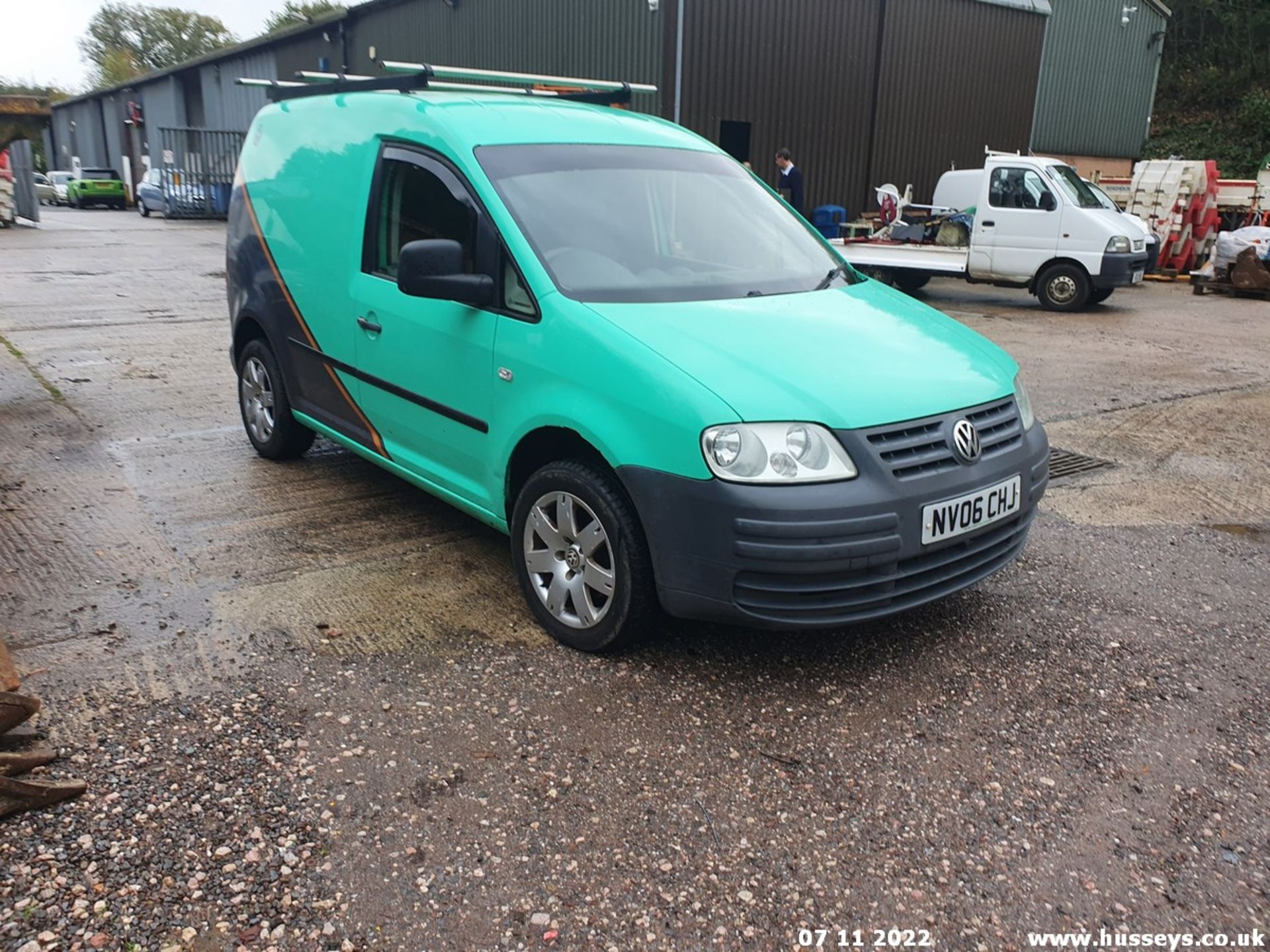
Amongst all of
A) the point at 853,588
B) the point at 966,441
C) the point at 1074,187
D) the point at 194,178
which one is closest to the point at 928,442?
the point at 966,441

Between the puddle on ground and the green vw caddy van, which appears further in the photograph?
the puddle on ground

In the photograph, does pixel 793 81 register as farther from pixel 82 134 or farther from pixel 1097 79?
pixel 82 134

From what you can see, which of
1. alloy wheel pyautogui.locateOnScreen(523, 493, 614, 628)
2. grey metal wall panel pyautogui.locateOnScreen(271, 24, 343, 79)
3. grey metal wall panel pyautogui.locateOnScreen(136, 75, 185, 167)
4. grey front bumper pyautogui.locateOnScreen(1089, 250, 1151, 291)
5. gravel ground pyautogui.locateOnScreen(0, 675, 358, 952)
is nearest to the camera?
gravel ground pyautogui.locateOnScreen(0, 675, 358, 952)

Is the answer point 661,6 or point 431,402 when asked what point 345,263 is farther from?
point 661,6

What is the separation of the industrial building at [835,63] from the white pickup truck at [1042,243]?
5419mm

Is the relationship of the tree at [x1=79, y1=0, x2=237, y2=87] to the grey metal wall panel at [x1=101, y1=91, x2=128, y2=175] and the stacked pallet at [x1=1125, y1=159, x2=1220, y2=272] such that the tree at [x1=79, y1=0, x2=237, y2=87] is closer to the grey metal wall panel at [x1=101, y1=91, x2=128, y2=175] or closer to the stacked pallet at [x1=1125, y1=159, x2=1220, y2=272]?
the grey metal wall panel at [x1=101, y1=91, x2=128, y2=175]

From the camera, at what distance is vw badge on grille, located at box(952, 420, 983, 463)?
3303mm

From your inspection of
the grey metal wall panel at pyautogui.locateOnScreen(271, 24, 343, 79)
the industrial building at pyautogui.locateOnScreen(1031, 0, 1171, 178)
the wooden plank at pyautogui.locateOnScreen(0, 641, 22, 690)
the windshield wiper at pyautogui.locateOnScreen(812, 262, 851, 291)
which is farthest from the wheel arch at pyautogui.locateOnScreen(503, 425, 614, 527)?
the grey metal wall panel at pyautogui.locateOnScreen(271, 24, 343, 79)

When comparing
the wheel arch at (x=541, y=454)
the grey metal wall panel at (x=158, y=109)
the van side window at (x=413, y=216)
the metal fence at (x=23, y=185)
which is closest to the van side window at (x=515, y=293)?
the van side window at (x=413, y=216)

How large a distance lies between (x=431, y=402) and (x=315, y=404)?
1281 mm

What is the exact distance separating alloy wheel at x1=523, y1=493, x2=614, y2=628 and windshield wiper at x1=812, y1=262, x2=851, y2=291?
142 centimetres

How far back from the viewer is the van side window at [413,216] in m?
3.90

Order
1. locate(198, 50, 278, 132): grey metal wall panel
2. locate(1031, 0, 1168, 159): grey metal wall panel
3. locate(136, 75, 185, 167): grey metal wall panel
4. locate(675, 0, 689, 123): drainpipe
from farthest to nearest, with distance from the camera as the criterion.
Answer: locate(136, 75, 185, 167): grey metal wall panel < locate(198, 50, 278, 132): grey metal wall panel < locate(1031, 0, 1168, 159): grey metal wall panel < locate(675, 0, 689, 123): drainpipe

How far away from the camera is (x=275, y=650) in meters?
3.56
